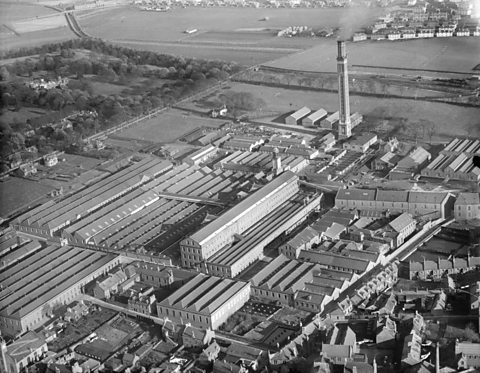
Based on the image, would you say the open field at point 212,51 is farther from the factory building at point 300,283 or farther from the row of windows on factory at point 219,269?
the factory building at point 300,283

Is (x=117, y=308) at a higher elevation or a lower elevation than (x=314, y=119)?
lower

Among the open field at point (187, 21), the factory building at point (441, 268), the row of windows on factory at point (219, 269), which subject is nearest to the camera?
the factory building at point (441, 268)

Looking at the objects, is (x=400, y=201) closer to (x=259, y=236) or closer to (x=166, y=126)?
(x=259, y=236)

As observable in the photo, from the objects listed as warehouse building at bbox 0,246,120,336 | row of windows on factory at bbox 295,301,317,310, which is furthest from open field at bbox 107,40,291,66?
row of windows on factory at bbox 295,301,317,310

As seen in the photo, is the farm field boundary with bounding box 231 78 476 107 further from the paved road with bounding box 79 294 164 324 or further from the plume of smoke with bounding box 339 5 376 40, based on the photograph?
the paved road with bounding box 79 294 164 324

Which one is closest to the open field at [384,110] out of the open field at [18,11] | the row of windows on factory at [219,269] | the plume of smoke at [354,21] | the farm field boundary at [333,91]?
the farm field boundary at [333,91]

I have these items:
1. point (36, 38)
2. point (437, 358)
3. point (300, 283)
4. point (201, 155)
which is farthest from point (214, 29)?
point (437, 358)
